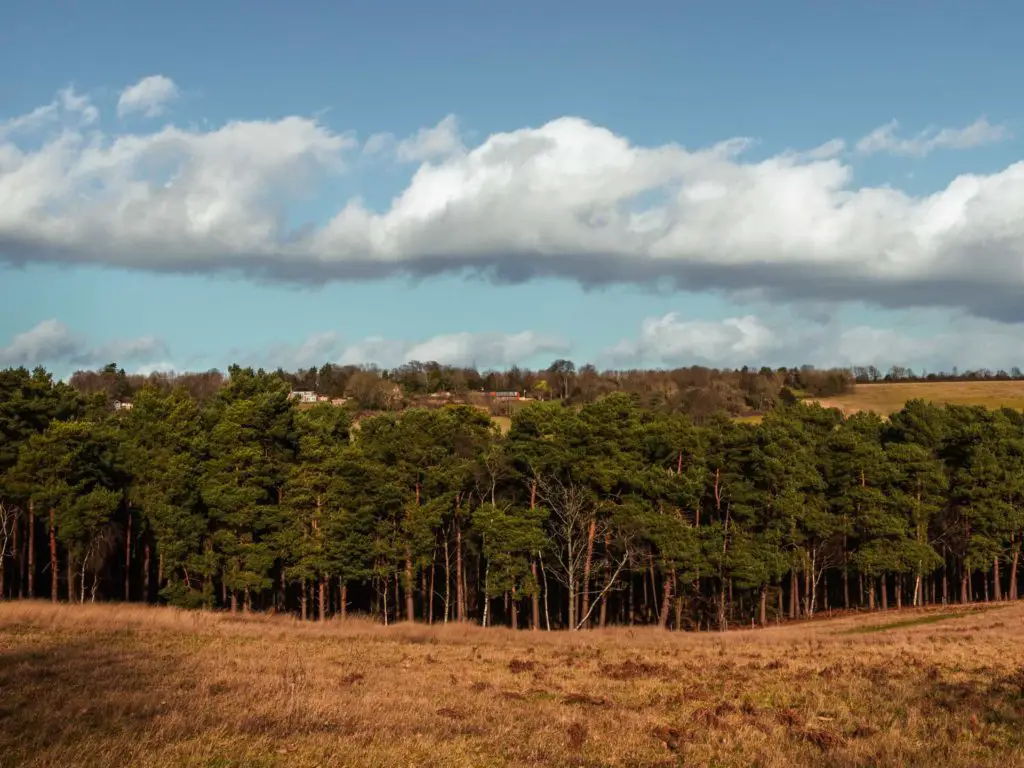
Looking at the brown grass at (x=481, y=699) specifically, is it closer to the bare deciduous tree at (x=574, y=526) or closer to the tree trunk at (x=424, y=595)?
the bare deciduous tree at (x=574, y=526)

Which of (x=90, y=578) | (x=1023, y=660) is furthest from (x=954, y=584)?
(x=90, y=578)

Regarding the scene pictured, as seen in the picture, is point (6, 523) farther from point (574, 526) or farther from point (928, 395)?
point (928, 395)

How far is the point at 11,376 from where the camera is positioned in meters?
58.9

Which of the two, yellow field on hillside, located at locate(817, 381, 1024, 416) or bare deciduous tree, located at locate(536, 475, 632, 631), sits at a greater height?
yellow field on hillside, located at locate(817, 381, 1024, 416)

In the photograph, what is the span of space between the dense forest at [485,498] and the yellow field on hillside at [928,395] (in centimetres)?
8388

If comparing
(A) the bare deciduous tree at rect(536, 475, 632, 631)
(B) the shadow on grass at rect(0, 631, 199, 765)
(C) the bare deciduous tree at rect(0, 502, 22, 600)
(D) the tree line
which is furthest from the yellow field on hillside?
(B) the shadow on grass at rect(0, 631, 199, 765)

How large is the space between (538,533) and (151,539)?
33.3 metres

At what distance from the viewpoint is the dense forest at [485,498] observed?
2141 inches

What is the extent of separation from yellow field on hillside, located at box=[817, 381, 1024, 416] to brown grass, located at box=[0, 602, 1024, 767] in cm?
12463

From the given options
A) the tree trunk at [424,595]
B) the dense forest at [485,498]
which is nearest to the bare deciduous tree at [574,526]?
the dense forest at [485,498]

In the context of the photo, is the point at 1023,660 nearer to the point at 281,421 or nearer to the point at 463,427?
the point at 463,427

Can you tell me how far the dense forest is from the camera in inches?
Answer: 2141

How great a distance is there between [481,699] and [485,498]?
39.2 metres

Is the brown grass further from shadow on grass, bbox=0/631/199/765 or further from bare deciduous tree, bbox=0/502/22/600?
bare deciduous tree, bbox=0/502/22/600
